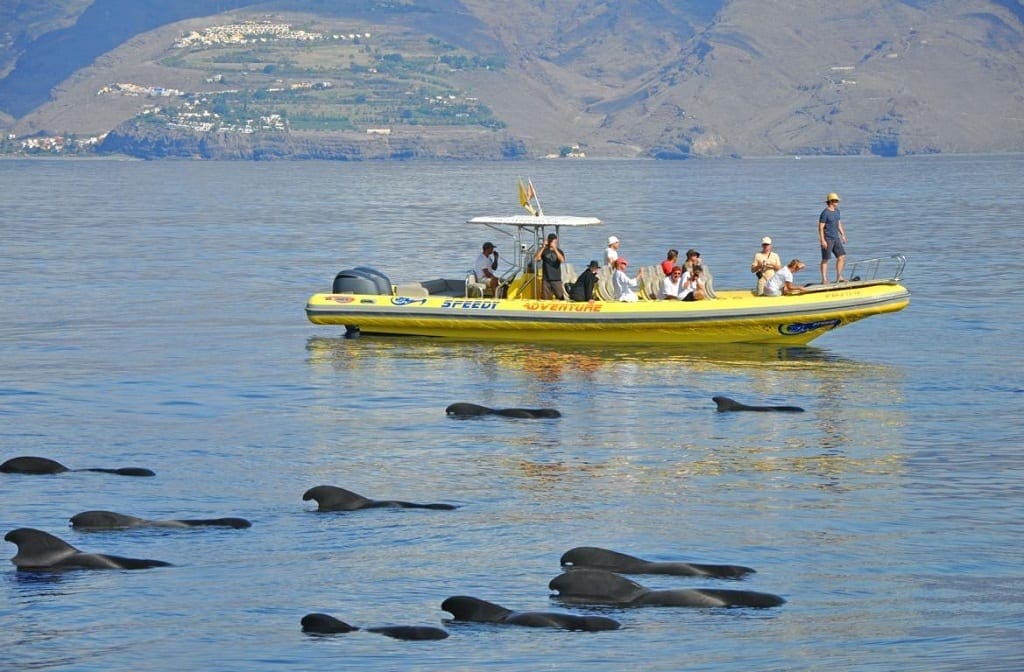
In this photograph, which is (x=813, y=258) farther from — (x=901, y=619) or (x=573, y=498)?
(x=901, y=619)

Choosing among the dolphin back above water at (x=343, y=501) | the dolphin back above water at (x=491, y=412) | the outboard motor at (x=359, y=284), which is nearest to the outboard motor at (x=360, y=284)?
the outboard motor at (x=359, y=284)

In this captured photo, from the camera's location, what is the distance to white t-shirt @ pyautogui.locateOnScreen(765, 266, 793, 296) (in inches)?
1345

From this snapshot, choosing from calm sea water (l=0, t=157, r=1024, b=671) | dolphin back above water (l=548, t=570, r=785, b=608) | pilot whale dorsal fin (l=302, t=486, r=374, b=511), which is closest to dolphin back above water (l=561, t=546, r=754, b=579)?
calm sea water (l=0, t=157, r=1024, b=671)

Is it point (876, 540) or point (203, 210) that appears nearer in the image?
point (876, 540)

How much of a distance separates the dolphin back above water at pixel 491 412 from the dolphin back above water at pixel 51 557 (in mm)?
9975

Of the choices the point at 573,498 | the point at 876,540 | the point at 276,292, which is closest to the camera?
the point at 876,540

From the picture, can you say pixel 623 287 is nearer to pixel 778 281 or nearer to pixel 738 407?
pixel 778 281

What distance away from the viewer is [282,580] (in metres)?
18.0

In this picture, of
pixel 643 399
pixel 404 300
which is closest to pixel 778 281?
→ pixel 643 399

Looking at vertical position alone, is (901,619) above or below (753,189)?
below

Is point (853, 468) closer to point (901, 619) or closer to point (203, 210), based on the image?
point (901, 619)

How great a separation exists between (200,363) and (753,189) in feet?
470

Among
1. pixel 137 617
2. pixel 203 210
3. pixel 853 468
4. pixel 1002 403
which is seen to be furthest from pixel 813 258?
pixel 203 210

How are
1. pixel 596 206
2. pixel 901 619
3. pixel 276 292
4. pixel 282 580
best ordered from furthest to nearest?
pixel 596 206 → pixel 276 292 → pixel 282 580 → pixel 901 619
